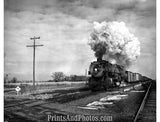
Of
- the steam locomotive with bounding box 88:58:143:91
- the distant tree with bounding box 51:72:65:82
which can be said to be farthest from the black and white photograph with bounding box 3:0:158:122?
the steam locomotive with bounding box 88:58:143:91

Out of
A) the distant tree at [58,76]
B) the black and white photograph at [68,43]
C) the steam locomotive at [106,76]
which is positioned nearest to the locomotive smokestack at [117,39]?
the black and white photograph at [68,43]

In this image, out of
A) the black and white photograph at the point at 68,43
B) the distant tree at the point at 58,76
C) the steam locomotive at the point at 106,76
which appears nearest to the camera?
the black and white photograph at the point at 68,43

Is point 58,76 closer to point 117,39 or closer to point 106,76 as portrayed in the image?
point 117,39

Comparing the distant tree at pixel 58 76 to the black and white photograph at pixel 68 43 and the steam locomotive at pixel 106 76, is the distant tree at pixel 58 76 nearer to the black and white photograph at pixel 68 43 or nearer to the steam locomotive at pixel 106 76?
the black and white photograph at pixel 68 43

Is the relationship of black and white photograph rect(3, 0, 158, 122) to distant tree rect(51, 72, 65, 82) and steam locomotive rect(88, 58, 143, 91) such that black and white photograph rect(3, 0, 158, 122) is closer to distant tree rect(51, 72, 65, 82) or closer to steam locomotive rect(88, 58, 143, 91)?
distant tree rect(51, 72, 65, 82)

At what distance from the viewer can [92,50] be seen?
461cm

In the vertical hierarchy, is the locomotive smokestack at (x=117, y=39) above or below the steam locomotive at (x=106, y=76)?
above

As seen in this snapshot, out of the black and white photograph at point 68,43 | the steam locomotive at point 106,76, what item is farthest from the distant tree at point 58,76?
the steam locomotive at point 106,76

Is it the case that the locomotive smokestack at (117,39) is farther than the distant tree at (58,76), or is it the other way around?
the distant tree at (58,76)

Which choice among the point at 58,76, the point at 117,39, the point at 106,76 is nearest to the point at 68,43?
the point at 58,76

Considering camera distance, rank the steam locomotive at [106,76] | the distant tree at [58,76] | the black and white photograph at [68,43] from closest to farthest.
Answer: the black and white photograph at [68,43], the distant tree at [58,76], the steam locomotive at [106,76]

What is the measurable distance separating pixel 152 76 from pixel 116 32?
44.7 inches

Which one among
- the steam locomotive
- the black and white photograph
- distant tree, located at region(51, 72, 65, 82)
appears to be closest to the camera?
the black and white photograph

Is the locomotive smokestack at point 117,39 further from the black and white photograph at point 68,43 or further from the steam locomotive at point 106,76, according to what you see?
the steam locomotive at point 106,76
